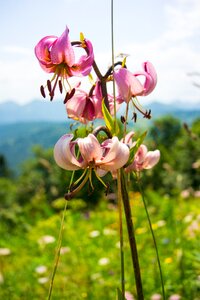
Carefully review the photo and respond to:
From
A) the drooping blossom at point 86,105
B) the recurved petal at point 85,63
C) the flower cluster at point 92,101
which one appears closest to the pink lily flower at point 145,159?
the flower cluster at point 92,101

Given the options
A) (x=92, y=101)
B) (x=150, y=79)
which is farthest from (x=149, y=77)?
(x=92, y=101)

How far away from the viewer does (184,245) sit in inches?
104

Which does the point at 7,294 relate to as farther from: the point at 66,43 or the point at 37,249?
the point at 66,43

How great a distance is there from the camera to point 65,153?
776 millimetres

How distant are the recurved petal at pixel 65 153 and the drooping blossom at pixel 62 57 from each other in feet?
0.32

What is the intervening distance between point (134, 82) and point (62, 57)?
0.14 meters

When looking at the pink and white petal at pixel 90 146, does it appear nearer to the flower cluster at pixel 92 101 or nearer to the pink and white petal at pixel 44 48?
the flower cluster at pixel 92 101

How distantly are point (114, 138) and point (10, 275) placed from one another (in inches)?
85.7

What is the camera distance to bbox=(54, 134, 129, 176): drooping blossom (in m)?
0.75

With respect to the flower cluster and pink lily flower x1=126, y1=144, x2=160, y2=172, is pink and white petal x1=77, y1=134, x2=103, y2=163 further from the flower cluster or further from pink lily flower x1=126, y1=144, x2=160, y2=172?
pink lily flower x1=126, y1=144, x2=160, y2=172

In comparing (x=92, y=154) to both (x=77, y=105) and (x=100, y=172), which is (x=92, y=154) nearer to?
(x=100, y=172)

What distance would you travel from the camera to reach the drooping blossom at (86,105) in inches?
36.2

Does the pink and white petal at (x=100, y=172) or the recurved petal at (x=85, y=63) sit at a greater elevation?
the recurved petal at (x=85, y=63)

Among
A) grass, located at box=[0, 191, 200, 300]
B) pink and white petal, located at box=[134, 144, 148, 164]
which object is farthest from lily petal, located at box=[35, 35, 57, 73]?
grass, located at box=[0, 191, 200, 300]
